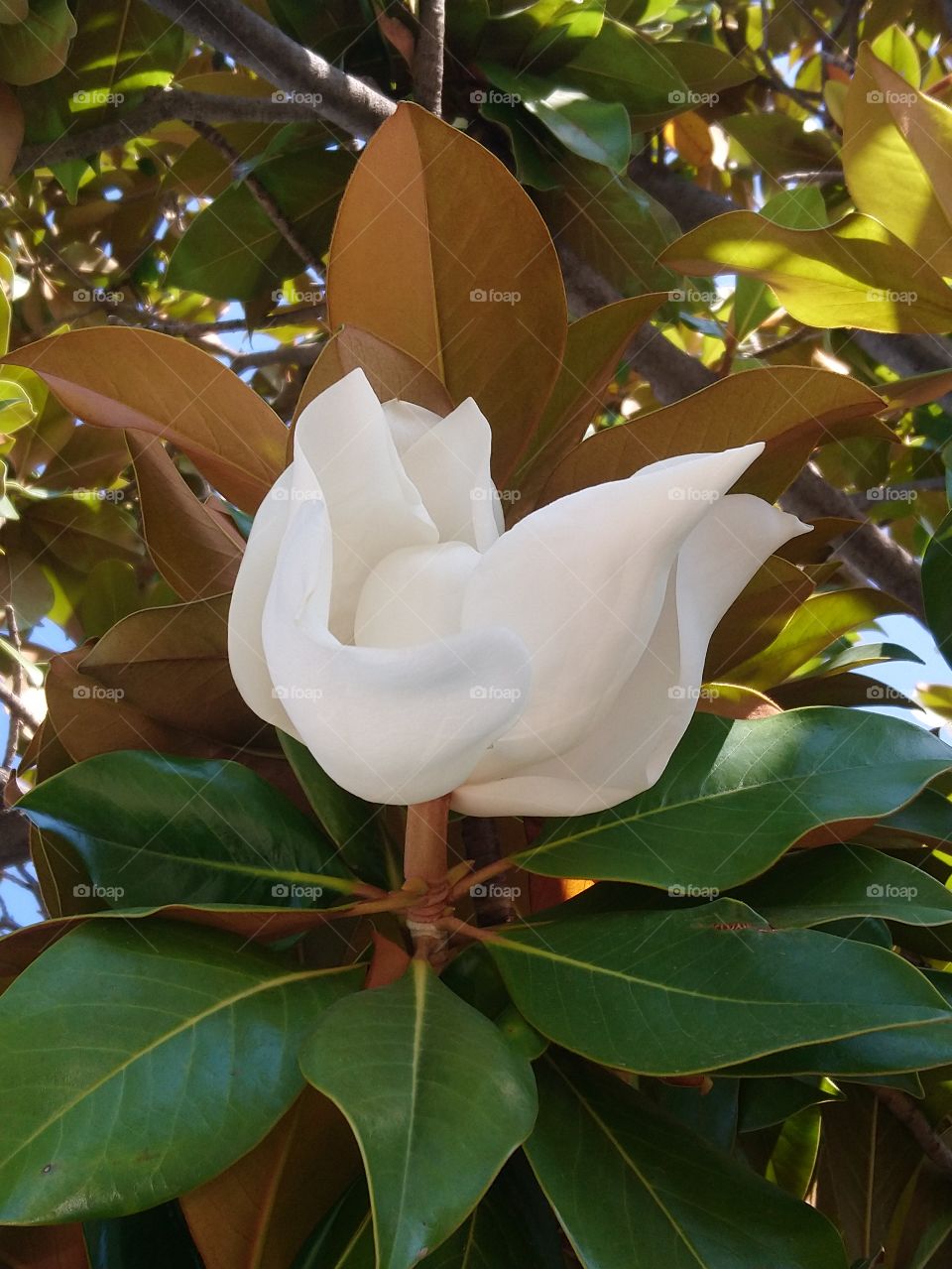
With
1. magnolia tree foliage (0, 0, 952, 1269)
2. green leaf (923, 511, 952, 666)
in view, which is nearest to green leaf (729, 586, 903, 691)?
magnolia tree foliage (0, 0, 952, 1269)

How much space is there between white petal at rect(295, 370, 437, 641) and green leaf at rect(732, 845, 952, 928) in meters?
0.30

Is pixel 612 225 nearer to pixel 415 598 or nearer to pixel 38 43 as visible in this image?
pixel 38 43

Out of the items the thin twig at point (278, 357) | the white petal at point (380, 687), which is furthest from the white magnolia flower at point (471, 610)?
the thin twig at point (278, 357)

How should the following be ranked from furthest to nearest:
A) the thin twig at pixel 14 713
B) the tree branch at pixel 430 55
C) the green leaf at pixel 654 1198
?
1. the thin twig at pixel 14 713
2. the tree branch at pixel 430 55
3. the green leaf at pixel 654 1198

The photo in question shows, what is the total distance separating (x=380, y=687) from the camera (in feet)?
1.56

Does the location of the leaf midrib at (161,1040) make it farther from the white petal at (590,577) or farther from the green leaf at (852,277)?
the green leaf at (852,277)

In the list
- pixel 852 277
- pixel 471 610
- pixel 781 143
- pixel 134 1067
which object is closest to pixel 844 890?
pixel 471 610

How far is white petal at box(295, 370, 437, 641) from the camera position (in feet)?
1.89

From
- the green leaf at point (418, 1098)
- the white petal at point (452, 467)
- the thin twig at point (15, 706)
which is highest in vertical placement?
the white petal at point (452, 467)

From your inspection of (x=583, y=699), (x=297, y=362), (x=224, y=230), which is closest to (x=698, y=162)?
(x=297, y=362)

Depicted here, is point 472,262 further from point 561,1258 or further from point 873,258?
point 561,1258

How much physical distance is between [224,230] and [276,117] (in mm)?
213

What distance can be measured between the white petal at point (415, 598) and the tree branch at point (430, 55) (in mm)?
732

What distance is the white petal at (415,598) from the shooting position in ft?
1.83
